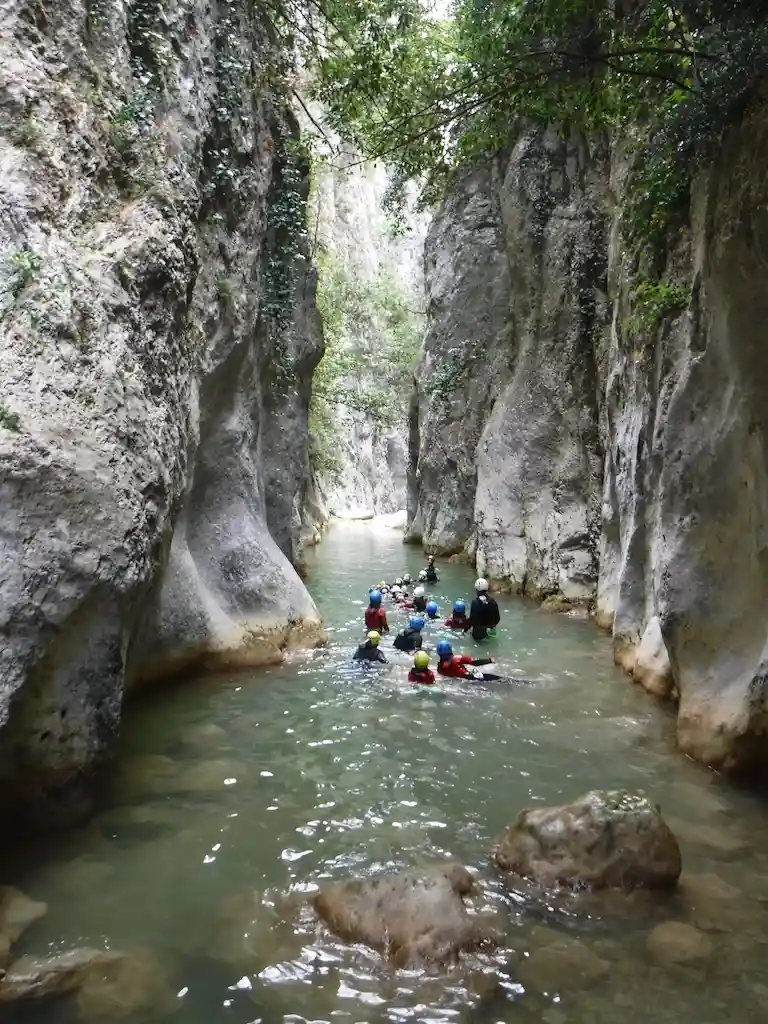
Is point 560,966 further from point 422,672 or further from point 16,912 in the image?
point 422,672

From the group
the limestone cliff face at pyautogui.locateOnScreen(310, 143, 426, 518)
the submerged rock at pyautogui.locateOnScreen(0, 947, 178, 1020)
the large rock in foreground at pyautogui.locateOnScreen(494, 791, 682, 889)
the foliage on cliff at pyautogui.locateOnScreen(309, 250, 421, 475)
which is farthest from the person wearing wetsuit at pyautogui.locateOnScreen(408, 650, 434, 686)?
the limestone cliff face at pyautogui.locateOnScreen(310, 143, 426, 518)

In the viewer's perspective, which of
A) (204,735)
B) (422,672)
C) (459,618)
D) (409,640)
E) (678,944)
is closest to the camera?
(678,944)

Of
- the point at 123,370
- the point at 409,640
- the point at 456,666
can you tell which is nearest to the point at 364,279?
the point at 409,640

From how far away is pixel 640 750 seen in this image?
7555 mm

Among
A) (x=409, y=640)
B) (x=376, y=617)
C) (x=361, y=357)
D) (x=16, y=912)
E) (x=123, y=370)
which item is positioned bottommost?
(x=16, y=912)

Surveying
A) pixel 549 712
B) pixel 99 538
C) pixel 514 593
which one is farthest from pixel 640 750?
pixel 514 593

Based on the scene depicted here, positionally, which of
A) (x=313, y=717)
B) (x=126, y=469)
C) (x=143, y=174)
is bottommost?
(x=313, y=717)

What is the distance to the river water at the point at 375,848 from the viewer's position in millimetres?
3986

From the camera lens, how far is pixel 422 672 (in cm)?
1027

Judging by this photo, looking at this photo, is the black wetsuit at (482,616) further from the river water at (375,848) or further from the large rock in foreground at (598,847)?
the large rock in foreground at (598,847)

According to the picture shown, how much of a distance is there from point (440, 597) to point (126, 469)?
12.3m

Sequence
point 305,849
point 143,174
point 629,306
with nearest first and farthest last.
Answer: point 305,849
point 143,174
point 629,306

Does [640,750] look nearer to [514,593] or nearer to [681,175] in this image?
[681,175]

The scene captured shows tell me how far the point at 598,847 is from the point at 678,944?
0.73 m
